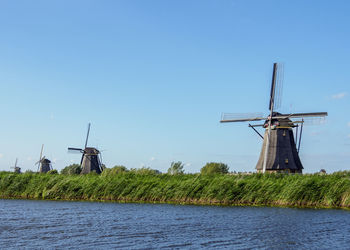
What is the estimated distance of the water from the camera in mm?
10586

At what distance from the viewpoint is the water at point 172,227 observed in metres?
10.6

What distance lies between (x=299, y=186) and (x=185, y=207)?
628 cm

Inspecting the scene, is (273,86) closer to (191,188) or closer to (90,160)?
(191,188)

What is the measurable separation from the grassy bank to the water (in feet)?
5.04

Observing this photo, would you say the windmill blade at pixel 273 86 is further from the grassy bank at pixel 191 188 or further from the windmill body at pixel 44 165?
the windmill body at pixel 44 165

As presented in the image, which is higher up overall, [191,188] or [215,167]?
[215,167]

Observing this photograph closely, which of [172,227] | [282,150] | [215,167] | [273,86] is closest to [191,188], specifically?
[172,227]

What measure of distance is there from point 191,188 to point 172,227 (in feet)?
26.5

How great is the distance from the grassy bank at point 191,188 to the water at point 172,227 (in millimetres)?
1535

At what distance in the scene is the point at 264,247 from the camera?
1027 cm

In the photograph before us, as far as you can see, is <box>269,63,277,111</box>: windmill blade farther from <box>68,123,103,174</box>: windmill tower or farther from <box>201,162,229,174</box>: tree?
<box>68,123,103,174</box>: windmill tower

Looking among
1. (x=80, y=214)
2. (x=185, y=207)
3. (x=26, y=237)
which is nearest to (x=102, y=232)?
(x=26, y=237)

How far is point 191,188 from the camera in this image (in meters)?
21.4

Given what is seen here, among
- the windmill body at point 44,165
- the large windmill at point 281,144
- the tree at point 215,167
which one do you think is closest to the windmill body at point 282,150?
the large windmill at point 281,144
